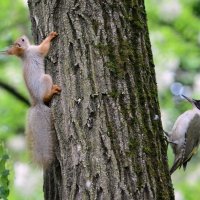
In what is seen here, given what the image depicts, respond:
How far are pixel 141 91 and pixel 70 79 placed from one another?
14.8 inches

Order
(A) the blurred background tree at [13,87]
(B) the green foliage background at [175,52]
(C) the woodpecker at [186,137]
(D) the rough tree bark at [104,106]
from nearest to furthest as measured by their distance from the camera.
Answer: (D) the rough tree bark at [104,106]
(C) the woodpecker at [186,137]
(B) the green foliage background at [175,52]
(A) the blurred background tree at [13,87]

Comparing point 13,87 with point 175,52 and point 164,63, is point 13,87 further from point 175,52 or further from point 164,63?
point 175,52

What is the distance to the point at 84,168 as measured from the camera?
3.47 meters

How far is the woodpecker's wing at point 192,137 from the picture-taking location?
225 inches

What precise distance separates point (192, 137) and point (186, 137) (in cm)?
7

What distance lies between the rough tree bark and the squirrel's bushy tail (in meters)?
0.05

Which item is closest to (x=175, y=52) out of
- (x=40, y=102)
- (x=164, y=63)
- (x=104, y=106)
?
(x=164, y=63)

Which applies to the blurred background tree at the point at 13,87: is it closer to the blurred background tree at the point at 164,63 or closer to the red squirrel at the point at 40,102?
the blurred background tree at the point at 164,63

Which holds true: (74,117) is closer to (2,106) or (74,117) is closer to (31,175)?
(31,175)

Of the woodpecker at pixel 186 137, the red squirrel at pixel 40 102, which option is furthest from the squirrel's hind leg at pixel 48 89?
the woodpecker at pixel 186 137

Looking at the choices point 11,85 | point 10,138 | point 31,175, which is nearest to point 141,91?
point 31,175

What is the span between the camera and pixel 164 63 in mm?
7723

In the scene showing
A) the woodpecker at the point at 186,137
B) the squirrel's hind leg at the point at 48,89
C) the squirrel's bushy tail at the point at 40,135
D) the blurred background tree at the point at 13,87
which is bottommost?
the squirrel's bushy tail at the point at 40,135

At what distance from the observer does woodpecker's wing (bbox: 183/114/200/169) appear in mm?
5703
